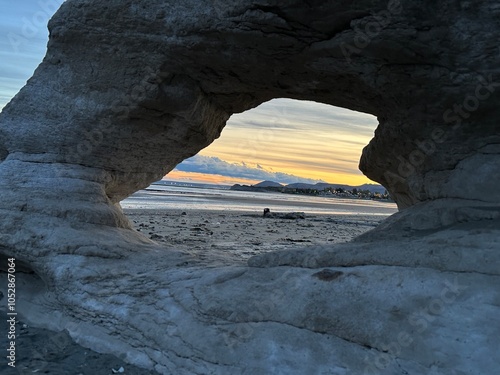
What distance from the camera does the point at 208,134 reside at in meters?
6.55

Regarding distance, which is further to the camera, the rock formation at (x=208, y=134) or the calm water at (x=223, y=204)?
the calm water at (x=223, y=204)

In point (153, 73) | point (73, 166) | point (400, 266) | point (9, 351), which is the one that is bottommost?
point (9, 351)

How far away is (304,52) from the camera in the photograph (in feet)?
14.9

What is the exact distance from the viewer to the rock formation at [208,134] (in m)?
3.40

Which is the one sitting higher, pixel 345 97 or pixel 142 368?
pixel 345 97

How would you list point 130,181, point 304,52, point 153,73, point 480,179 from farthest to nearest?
point 130,181 < point 153,73 < point 304,52 < point 480,179

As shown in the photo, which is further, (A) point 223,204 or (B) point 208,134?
(A) point 223,204

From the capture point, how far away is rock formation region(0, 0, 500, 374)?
3.40 m

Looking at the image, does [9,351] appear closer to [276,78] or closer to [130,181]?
[130,181]

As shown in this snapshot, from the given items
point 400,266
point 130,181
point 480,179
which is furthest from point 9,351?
point 480,179

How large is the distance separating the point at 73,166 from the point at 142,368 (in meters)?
2.85

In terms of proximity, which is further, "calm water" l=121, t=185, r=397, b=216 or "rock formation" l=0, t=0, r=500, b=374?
"calm water" l=121, t=185, r=397, b=216

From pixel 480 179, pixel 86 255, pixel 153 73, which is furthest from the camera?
pixel 153 73

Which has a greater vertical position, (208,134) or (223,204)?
(208,134)
